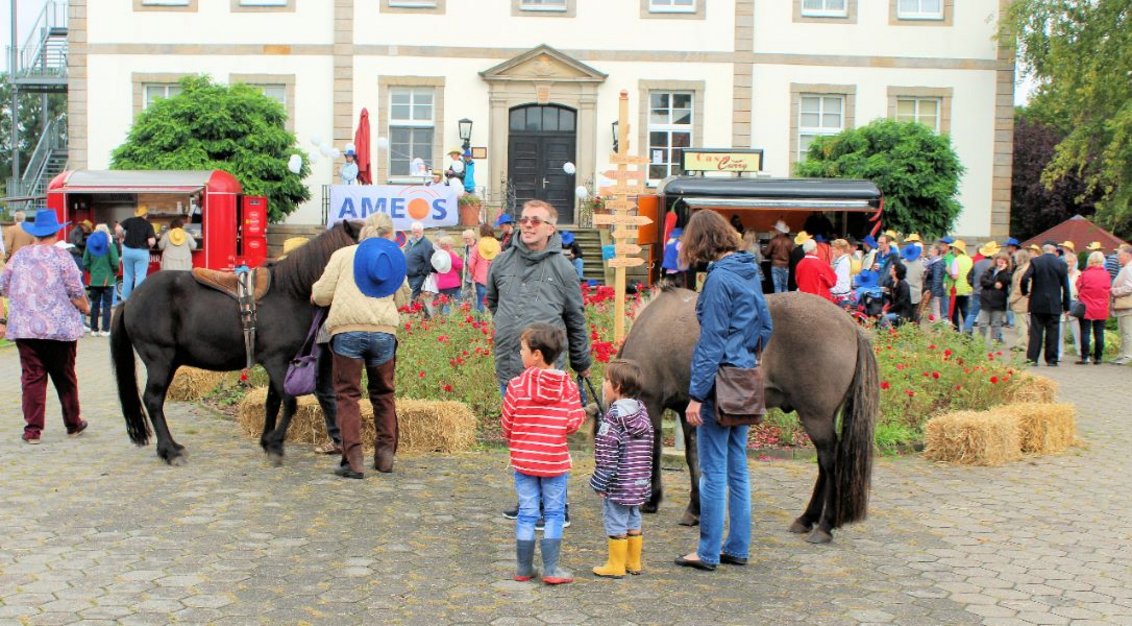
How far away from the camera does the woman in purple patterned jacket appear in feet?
31.1

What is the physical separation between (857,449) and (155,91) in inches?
1067

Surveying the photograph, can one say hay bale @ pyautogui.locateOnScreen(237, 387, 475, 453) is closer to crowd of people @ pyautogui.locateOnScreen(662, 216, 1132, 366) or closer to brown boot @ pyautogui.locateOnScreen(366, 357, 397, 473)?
brown boot @ pyautogui.locateOnScreen(366, 357, 397, 473)

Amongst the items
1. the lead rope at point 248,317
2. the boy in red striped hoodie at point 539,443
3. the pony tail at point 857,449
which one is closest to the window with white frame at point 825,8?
the lead rope at point 248,317

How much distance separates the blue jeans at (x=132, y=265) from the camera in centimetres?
2058

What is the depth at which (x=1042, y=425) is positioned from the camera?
32.1ft

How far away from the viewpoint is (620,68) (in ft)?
100

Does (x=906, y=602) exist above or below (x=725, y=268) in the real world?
below

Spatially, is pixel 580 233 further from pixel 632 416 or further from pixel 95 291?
pixel 632 416

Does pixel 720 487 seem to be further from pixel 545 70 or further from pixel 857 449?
pixel 545 70

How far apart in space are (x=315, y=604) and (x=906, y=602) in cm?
271

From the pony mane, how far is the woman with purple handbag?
0.25 metres

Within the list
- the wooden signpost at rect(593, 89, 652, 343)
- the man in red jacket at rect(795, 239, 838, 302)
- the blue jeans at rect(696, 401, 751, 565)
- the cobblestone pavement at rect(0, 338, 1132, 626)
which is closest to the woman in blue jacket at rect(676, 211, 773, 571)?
the blue jeans at rect(696, 401, 751, 565)

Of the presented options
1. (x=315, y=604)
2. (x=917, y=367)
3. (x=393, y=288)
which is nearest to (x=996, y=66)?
(x=917, y=367)

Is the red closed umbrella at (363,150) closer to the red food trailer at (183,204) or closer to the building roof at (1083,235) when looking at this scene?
the red food trailer at (183,204)
